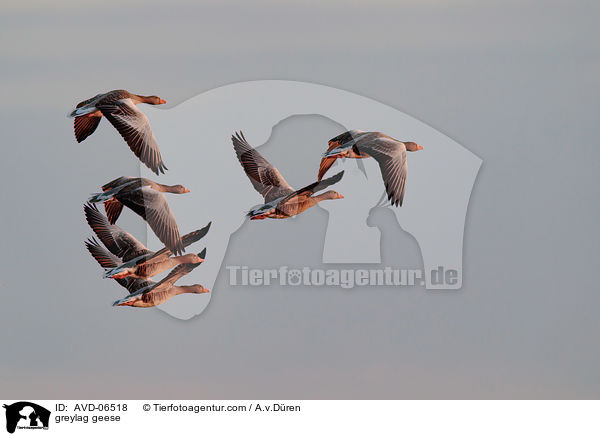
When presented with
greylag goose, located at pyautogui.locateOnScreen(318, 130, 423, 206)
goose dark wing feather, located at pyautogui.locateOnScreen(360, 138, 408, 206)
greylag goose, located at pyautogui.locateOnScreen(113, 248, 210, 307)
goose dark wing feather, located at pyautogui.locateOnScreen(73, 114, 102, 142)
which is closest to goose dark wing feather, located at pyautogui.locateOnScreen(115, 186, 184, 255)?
greylag goose, located at pyautogui.locateOnScreen(113, 248, 210, 307)

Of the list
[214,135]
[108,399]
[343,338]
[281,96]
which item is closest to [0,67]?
[214,135]

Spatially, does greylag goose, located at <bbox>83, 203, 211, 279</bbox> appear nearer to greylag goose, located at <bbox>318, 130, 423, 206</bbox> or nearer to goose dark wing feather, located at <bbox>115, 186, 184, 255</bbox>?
goose dark wing feather, located at <bbox>115, 186, 184, 255</bbox>

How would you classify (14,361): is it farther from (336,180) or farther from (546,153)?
(546,153)

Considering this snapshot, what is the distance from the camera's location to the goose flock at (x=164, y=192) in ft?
12.2

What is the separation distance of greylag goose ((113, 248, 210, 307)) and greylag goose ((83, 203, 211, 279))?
3 centimetres

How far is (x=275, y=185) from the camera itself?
3.74m

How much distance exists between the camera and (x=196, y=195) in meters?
3.76

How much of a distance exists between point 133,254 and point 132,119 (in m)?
0.65

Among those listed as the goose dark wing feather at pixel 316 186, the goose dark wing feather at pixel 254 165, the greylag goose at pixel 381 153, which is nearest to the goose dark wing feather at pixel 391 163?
the greylag goose at pixel 381 153

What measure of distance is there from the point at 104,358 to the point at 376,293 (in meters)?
1.36

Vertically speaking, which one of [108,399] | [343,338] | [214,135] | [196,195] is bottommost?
[108,399]

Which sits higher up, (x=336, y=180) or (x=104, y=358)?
(x=336, y=180)

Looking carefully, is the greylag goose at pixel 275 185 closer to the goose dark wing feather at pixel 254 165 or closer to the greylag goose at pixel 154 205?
the goose dark wing feather at pixel 254 165

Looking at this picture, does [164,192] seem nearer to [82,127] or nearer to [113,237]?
[113,237]
